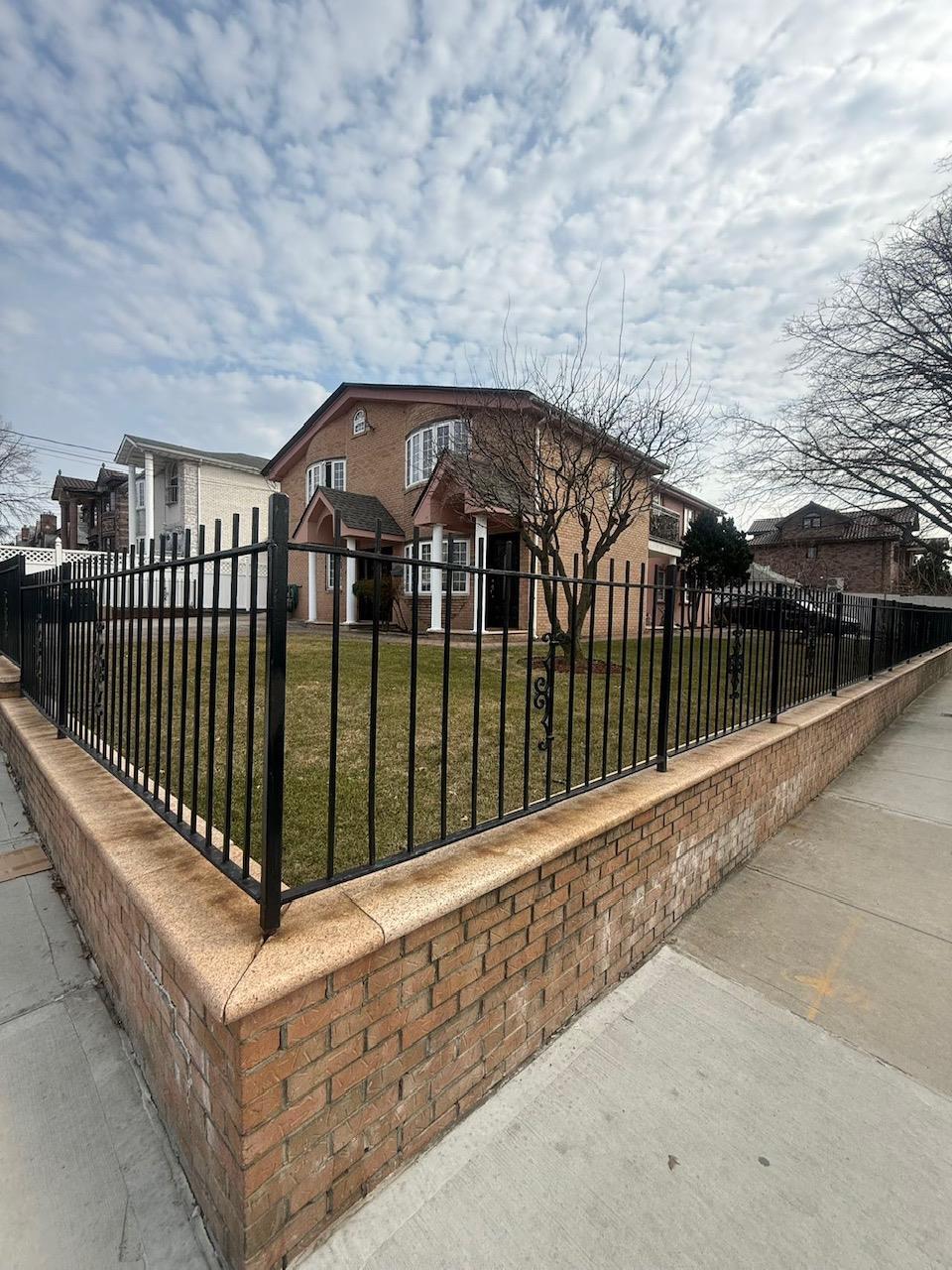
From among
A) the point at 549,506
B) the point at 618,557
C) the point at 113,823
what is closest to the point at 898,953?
the point at 113,823

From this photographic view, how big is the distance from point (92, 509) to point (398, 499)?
29.9 m

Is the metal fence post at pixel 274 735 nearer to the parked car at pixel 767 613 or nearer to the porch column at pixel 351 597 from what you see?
the parked car at pixel 767 613

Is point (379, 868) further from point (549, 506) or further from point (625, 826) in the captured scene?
point (549, 506)

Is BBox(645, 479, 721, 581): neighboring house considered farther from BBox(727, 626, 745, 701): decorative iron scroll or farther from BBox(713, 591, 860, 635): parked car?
BBox(727, 626, 745, 701): decorative iron scroll

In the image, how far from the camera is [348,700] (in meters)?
5.67

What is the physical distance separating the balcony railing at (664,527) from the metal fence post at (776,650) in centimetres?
1319

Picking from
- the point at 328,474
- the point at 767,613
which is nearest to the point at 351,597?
the point at 328,474

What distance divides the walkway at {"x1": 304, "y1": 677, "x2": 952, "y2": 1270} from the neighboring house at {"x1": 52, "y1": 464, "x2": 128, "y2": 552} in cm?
3342

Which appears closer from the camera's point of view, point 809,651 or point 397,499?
point 809,651

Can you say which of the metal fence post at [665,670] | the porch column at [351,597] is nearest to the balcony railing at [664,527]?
the porch column at [351,597]

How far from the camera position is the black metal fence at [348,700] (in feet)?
5.51

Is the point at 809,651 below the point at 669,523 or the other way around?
below

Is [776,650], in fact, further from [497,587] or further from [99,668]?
[497,587]

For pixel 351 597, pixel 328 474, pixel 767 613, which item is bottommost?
pixel 767 613
